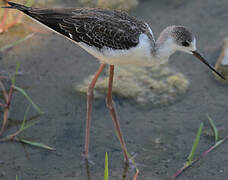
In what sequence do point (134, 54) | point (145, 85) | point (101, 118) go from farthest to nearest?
point (145, 85)
point (101, 118)
point (134, 54)

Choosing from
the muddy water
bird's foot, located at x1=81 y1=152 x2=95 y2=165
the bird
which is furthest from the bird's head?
bird's foot, located at x1=81 y1=152 x2=95 y2=165

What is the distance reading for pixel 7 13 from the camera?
377 centimetres

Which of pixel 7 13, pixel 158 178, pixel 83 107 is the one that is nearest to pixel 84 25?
pixel 83 107

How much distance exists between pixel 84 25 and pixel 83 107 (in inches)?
32.6

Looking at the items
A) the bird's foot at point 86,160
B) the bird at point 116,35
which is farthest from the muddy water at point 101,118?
the bird at point 116,35

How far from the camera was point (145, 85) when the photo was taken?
344 centimetres

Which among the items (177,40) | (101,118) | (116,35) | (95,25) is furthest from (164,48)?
(101,118)

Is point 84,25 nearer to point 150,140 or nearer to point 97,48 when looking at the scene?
point 97,48

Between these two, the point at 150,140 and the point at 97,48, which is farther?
the point at 150,140

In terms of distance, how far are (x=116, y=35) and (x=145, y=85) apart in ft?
3.32

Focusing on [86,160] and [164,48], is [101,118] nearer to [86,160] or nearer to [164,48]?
[86,160]

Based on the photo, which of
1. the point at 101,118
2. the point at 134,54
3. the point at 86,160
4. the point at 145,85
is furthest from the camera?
the point at 145,85

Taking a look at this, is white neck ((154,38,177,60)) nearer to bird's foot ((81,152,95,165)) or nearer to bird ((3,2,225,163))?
bird ((3,2,225,163))

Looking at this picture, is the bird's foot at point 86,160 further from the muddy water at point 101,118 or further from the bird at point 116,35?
the bird at point 116,35
